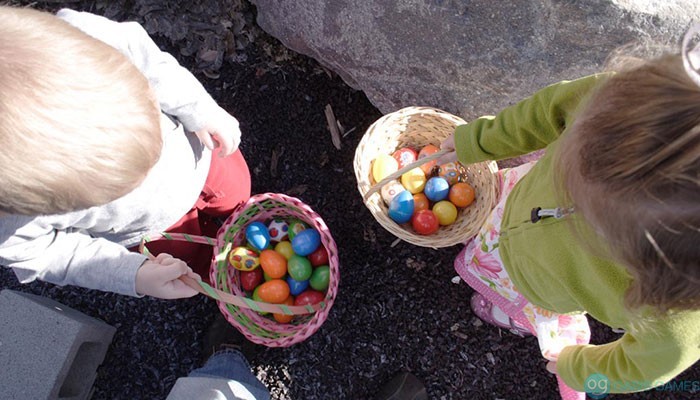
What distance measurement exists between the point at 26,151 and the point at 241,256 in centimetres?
104

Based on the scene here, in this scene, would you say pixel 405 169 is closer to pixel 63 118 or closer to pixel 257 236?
pixel 257 236

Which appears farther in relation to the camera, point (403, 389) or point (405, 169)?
point (403, 389)

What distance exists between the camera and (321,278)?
199 centimetres

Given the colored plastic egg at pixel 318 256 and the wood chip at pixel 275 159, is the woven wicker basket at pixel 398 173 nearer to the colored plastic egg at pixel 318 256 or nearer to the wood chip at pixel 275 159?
the colored plastic egg at pixel 318 256

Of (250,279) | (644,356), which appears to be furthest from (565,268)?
(250,279)

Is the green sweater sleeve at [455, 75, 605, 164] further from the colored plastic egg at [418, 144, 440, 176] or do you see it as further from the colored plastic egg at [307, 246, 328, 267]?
the colored plastic egg at [307, 246, 328, 267]

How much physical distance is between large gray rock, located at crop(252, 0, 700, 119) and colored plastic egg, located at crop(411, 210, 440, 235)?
1.34 ft

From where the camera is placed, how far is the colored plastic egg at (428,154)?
80.6 inches

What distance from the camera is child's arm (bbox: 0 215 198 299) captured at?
1.37 m

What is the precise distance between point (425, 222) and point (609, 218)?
3.46 ft

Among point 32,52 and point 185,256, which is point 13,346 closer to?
point 185,256

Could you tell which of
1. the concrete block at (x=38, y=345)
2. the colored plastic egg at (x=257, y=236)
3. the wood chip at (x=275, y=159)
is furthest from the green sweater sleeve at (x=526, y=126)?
the concrete block at (x=38, y=345)

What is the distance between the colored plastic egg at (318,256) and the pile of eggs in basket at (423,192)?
300 mm

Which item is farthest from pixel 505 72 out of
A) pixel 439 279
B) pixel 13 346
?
pixel 13 346
